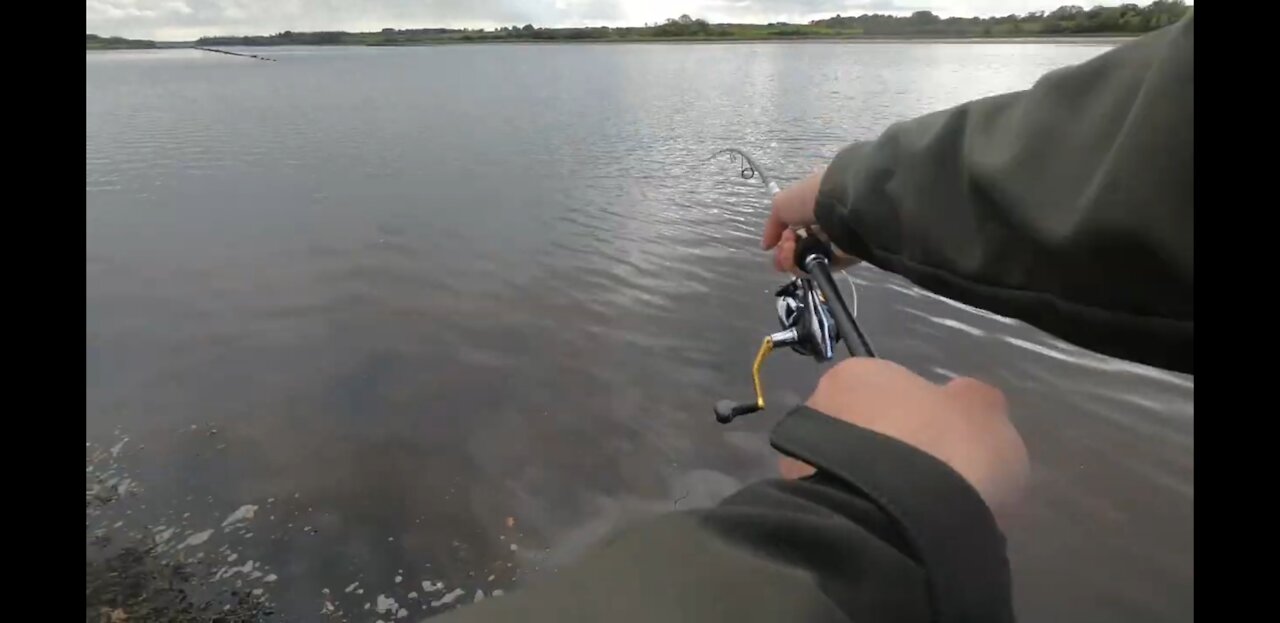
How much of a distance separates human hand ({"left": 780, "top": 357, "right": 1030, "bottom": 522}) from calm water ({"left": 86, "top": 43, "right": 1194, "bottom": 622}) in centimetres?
270

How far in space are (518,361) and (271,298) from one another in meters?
3.07

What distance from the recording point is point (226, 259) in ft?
28.1

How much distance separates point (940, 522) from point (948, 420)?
8.3 inches

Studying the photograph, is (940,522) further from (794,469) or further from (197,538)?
(197,538)

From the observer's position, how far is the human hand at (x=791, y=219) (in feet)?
4.94

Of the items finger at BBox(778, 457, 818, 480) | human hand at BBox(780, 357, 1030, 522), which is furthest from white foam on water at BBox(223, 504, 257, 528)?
human hand at BBox(780, 357, 1030, 522)

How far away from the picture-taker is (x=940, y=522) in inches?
31.6

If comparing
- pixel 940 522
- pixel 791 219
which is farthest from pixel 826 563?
pixel 791 219

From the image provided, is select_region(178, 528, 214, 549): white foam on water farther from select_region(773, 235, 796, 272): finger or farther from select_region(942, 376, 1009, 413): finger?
select_region(942, 376, 1009, 413): finger

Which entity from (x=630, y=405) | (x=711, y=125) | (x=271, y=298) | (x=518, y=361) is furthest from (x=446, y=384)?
(x=711, y=125)

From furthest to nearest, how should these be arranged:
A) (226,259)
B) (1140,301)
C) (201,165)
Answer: (201,165)
(226,259)
(1140,301)

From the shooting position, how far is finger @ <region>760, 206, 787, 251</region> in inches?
66.0
